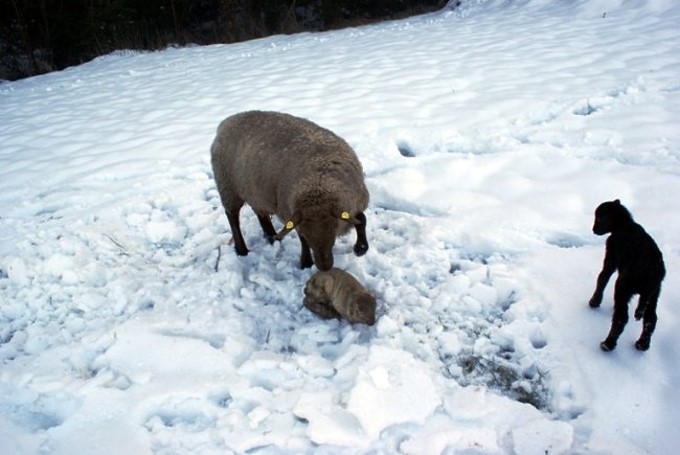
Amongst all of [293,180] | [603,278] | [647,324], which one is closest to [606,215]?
[603,278]

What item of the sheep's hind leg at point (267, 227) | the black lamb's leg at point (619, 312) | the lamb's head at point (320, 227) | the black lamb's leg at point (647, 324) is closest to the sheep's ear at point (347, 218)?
the lamb's head at point (320, 227)

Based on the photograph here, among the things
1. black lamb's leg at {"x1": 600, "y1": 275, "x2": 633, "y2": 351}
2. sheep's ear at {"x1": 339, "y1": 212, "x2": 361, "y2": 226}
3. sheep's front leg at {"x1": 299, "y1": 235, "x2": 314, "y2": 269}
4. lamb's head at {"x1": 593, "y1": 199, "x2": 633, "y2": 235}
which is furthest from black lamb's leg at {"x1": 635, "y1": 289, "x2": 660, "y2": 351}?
sheep's front leg at {"x1": 299, "y1": 235, "x2": 314, "y2": 269}

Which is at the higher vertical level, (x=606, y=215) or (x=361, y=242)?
(x=606, y=215)

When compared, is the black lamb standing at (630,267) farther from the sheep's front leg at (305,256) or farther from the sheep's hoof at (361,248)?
the sheep's front leg at (305,256)

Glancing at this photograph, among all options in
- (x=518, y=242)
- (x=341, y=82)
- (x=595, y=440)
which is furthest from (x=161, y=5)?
(x=595, y=440)

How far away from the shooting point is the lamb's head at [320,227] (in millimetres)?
3643

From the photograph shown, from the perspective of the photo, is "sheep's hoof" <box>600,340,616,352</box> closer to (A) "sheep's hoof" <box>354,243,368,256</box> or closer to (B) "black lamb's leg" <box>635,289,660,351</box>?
(B) "black lamb's leg" <box>635,289,660,351</box>

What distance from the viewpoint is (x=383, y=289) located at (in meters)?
3.84

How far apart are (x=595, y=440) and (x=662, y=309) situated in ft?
3.84

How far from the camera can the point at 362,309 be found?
3.44m

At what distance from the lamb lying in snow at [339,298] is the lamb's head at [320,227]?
0.12 metres

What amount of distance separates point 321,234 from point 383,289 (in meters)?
0.71

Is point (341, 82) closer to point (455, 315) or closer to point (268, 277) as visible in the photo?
point (268, 277)

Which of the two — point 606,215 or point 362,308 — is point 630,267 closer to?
point 606,215
